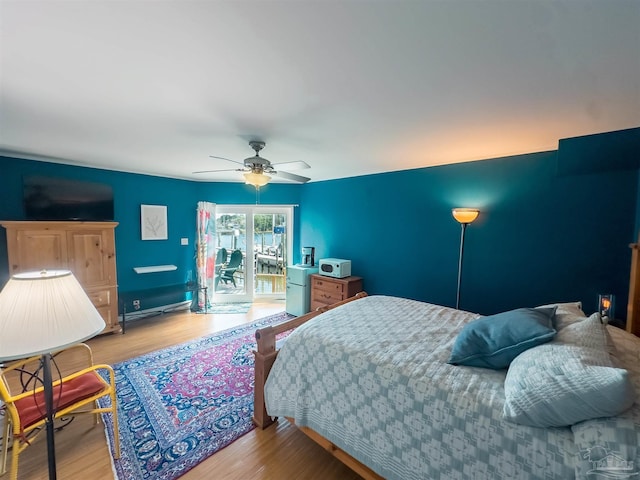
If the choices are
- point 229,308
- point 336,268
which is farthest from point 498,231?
point 229,308

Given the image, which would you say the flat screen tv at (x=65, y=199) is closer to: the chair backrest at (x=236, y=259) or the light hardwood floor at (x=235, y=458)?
the chair backrest at (x=236, y=259)

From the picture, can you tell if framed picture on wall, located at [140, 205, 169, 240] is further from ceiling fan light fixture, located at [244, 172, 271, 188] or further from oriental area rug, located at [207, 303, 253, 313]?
ceiling fan light fixture, located at [244, 172, 271, 188]

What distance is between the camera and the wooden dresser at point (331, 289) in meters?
4.03

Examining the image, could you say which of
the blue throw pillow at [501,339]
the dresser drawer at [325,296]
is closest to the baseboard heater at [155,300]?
the dresser drawer at [325,296]

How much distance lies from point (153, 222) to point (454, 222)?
4.67m

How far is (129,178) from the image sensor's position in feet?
13.6

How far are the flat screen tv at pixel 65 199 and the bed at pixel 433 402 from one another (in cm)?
330

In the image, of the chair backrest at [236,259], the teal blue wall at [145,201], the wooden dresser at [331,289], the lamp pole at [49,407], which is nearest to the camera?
the lamp pole at [49,407]

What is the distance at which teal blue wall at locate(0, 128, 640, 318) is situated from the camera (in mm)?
2461

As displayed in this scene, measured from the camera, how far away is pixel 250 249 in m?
5.16

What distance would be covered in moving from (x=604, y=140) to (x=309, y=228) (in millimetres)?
3933

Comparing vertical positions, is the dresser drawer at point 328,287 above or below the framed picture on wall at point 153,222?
below

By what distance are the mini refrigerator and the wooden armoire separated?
2.49 m


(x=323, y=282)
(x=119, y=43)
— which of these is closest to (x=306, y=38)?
(x=119, y=43)
